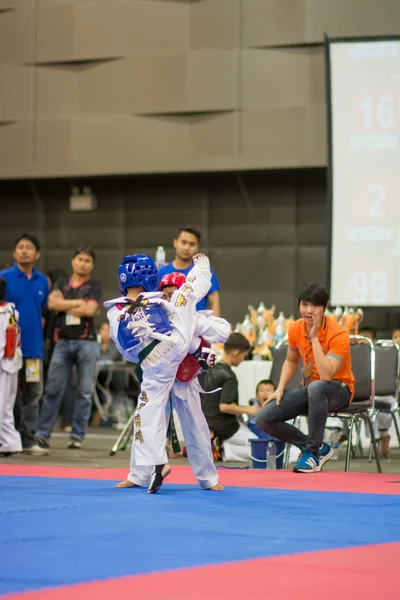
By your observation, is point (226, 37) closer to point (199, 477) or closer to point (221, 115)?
point (221, 115)

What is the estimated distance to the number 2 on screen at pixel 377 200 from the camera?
8836 millimetres

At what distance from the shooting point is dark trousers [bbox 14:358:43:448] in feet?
20.5

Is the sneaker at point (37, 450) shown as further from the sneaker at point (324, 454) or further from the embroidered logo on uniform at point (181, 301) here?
the embroidered logo on uniform at point (181, 301)

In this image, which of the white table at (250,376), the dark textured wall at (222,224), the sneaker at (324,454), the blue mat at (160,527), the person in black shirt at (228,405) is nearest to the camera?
the blue mat at (160,527)

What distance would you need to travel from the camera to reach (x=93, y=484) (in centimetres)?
425

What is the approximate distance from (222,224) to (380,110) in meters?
3.28

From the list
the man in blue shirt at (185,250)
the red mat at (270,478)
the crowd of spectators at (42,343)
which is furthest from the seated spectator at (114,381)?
the red mat at (270,478)

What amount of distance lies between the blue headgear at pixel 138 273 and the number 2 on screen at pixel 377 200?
521cm

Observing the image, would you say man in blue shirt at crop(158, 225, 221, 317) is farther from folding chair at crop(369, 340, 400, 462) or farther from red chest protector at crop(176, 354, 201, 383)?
red chest protector at crop(176, 354, 201, 383)

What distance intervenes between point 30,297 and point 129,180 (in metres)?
5.98

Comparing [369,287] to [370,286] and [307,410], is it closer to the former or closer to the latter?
[370,286]

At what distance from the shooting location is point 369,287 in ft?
29.3

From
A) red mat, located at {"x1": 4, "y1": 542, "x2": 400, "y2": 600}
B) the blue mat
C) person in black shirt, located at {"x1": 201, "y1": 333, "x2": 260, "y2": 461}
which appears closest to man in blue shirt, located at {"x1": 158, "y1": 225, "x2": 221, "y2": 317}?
person in black shirt, located at {"x1": 201, "y1": 333, "x2": 260, "y2": 461}

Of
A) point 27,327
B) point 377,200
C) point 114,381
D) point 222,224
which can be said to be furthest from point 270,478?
point 222,224
